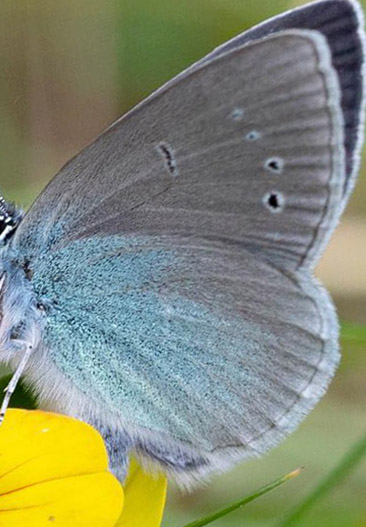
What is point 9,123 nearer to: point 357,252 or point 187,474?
point 357,252

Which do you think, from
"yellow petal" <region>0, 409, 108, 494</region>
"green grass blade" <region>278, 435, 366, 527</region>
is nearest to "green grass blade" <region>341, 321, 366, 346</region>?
"green grass blade" <region>278, 435, 366, 527</region>

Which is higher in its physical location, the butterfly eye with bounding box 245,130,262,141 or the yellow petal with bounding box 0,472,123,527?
the butterfly eye with bounding box 245,130,262,141

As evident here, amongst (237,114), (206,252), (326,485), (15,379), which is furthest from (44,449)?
(326,485)

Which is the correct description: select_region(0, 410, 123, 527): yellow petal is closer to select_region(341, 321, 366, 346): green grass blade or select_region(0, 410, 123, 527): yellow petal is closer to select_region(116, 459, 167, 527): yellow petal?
select_region(116, 459, 167, 527): yellow petal

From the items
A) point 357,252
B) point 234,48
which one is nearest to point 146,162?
point 234,48

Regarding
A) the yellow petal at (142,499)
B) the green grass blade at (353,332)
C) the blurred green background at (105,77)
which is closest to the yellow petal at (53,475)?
the yellow petal at (142,499)

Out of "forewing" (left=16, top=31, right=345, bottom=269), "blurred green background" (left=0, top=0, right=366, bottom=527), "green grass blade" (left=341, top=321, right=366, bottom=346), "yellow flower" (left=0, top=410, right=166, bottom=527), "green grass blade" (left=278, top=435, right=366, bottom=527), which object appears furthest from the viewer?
"blurred green background" (left=0, top=0, right=366, bottom=527)
